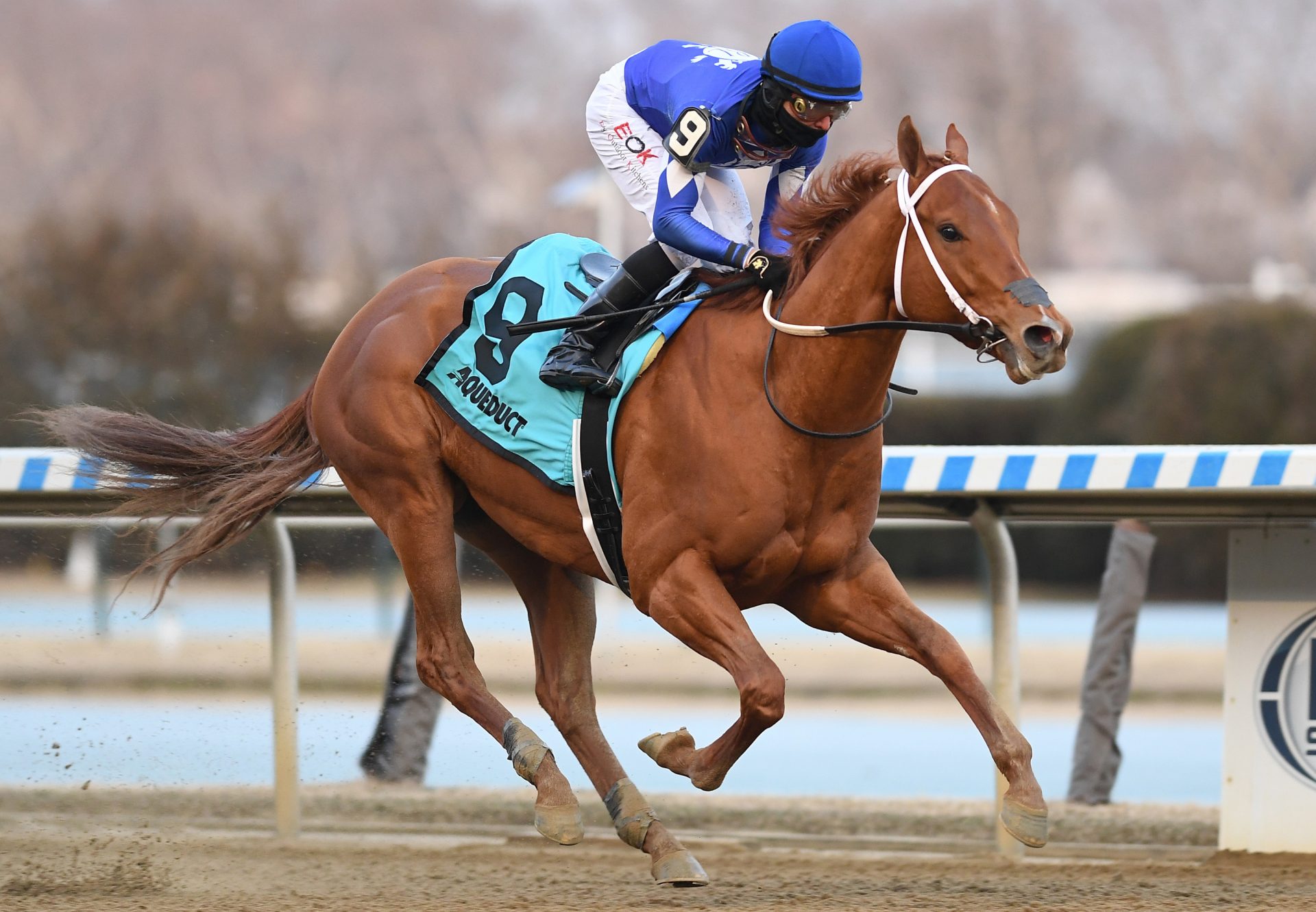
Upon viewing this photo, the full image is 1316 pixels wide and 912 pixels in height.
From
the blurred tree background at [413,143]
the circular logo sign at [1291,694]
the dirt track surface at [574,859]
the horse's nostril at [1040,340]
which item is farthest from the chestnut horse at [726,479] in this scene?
the blurred tree background at [413,143]

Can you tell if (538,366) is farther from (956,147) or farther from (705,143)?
(956,147)

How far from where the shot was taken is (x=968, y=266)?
397cm

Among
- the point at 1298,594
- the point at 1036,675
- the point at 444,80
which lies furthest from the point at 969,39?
the point at 1298,594

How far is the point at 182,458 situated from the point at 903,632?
231 cm

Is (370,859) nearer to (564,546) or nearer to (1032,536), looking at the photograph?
(564,546)

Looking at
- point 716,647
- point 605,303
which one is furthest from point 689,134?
point 716,647

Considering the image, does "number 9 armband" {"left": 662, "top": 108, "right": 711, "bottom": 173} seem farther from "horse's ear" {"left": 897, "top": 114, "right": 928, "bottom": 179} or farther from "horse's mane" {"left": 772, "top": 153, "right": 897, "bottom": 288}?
"horse's ear" {"left": 897, "top": 114, "right": 928, "bottom": 179}

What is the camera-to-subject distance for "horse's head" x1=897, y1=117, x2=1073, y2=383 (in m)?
3.81

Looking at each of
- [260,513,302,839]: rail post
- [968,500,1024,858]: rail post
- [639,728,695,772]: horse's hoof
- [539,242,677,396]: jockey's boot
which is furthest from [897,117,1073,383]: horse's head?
[260,513,302,839]: rail post

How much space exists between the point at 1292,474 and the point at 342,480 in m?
2.63

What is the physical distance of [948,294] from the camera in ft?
13.1

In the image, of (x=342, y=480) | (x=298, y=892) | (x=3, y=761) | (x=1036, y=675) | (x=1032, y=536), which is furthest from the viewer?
(x=1032, y=536)

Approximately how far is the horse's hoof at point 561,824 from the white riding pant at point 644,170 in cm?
142

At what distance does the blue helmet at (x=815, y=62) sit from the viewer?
426 cm
